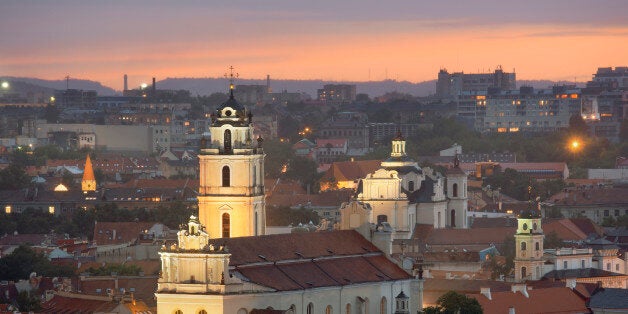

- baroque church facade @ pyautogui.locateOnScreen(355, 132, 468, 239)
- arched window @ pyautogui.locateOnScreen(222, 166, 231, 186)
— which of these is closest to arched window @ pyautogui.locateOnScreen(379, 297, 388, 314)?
arched window @ pyautogui.locateOnScreen(222, 166, 231, 186)

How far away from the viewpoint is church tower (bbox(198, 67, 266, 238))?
3812 inches

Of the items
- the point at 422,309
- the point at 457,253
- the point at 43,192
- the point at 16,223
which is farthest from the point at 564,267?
the point at 43,192

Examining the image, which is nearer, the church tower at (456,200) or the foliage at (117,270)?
the foliage at (117,270)

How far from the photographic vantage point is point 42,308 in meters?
93.3

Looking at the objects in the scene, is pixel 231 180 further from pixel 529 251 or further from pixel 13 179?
pixel 13 179

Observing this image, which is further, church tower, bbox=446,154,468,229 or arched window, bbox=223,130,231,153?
church tower, bbox=446,154,468,229

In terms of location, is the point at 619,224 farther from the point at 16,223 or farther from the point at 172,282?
the point at 172,282

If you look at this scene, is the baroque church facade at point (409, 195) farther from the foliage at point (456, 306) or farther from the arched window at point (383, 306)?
the arched window at point (383, 306)

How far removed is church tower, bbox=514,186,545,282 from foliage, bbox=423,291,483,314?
18981mm

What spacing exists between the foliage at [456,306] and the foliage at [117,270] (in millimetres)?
21966

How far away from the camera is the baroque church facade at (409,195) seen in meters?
114

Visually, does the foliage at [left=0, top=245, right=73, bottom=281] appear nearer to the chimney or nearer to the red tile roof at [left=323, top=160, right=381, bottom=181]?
the chimney

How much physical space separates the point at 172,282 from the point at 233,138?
18538mm

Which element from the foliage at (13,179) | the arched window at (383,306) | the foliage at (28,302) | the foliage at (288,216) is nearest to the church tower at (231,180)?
the foliage at (28,302)
